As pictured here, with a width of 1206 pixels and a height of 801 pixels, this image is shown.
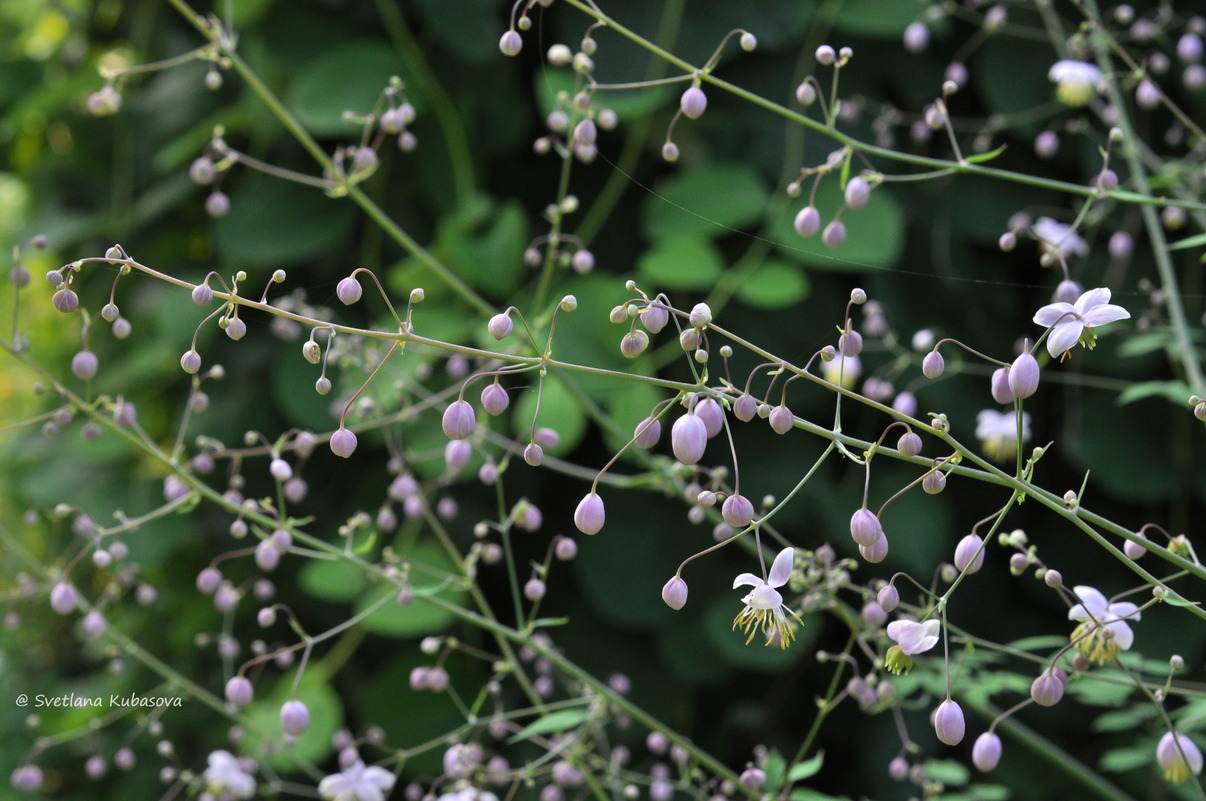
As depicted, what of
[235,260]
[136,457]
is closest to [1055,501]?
[235,260]

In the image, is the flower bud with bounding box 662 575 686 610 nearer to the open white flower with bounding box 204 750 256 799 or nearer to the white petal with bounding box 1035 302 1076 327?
the white petal with bounding box 1035 302 1076 327

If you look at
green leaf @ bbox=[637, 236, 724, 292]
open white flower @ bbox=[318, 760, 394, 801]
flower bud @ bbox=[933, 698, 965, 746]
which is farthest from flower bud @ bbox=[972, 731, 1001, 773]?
green leaf @ bbox=[637, 236, 724, 292]

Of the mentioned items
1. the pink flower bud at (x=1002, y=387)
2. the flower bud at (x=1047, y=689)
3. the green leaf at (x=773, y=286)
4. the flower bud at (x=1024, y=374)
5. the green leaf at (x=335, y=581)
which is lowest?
the green leaf at (x=335, y=581)

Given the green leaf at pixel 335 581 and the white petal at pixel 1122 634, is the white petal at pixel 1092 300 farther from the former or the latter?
the green leaf at pixel 335 581

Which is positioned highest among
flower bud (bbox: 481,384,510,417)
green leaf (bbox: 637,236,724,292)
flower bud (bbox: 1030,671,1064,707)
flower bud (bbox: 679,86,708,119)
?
flower bud (bbox: 679,86,708,119)

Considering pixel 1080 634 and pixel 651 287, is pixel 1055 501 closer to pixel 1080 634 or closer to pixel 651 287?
pixel 1080 634

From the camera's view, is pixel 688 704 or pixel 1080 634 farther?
pixel 688 704

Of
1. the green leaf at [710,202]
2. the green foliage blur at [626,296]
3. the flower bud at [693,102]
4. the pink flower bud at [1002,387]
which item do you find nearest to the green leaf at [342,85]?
the green foliage blur at [626,296]
